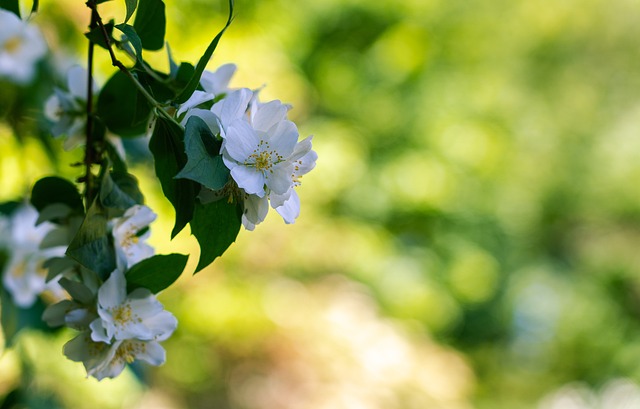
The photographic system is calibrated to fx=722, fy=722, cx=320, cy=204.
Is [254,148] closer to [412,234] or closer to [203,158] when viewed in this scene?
[203,158]

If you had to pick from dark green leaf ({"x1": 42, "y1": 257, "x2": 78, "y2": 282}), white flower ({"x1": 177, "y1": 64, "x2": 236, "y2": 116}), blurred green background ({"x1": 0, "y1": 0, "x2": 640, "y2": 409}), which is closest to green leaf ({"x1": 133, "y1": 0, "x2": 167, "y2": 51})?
white flower ({"x1": 177, "y1": 64, "x2": 236, "y2": 116})

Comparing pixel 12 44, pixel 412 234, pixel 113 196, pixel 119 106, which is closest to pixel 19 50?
pixel 12 44

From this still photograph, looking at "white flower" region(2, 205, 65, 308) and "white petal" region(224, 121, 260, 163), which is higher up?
"white flower" region(2, 205, 65, 308)

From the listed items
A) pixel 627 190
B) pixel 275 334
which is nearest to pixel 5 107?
pixel 275 334

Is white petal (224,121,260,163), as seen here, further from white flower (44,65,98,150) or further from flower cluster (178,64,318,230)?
white flower (44,65,98,150)

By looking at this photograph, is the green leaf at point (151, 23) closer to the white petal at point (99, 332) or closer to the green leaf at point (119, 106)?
the green leaf at point (119, 106)

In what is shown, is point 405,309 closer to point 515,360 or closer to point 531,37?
point 515,360
